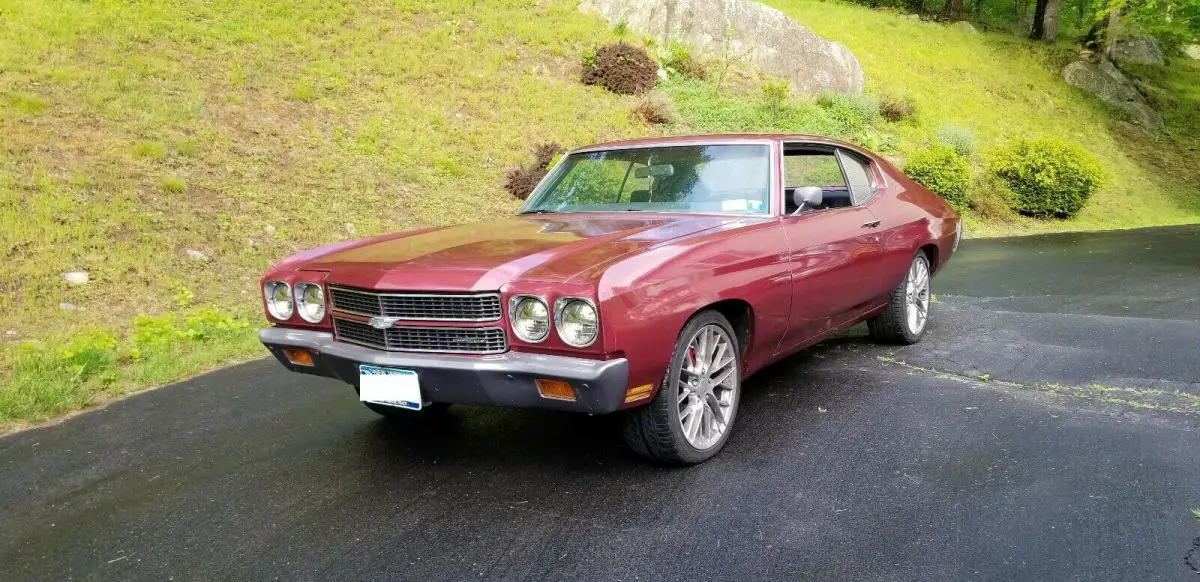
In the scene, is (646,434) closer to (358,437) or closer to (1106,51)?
(358,437)

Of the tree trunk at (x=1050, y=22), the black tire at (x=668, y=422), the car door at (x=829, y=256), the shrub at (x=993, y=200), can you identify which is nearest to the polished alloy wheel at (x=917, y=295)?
the car door at (x=829, y=256)

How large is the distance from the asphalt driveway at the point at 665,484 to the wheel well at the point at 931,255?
2.87 ft

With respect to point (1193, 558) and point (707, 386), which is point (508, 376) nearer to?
point (707, 386)

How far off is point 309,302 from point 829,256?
2662 millimetres

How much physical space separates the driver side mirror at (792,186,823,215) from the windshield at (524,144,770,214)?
7.1 inches

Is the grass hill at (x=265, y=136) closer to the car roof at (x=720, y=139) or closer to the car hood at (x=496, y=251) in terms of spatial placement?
the car hood at (x=496, y=251)

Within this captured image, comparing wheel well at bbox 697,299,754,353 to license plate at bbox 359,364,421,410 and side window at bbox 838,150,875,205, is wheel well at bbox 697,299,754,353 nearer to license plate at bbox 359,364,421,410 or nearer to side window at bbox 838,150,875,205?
license plate at bbox 359,364,421,410

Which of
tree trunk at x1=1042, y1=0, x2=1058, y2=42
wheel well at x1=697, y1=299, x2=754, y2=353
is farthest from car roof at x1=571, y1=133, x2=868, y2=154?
tree trunk at x1=1042, y1=0, x2=1058, y2=42

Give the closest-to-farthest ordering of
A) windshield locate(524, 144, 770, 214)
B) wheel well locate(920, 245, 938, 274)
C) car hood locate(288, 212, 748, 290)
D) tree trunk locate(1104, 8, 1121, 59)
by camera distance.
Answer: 1. car hood locate(288, 212, 748, 290)
2. windshield locate(524, 144, 770, 214)
3. wheel well locate(920, 245, 938, 274)
4. tree trunk locate(1104, 8, 1121, 59)

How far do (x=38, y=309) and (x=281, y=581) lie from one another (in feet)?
17.2

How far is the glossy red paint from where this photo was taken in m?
3.04

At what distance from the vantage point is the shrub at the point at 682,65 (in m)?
18.1

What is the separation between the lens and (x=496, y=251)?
3.42 metres

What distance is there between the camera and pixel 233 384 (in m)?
5.36
